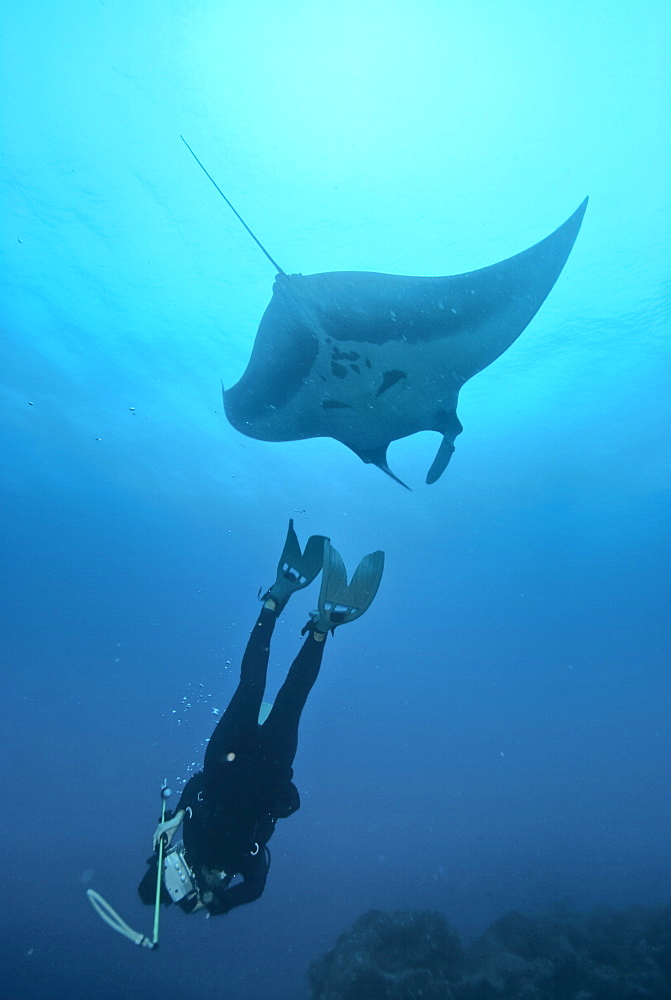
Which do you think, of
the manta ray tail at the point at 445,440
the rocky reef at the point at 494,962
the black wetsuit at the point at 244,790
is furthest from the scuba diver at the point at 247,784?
the rocky reef at the point at 494,962

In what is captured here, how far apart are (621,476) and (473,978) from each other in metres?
19.6

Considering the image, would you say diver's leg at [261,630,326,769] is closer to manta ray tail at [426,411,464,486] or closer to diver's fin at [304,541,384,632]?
diver's fin at [304,541,384,632]

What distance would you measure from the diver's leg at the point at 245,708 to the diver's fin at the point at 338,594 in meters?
0.61

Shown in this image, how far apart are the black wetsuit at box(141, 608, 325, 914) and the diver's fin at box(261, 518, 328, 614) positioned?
739mm

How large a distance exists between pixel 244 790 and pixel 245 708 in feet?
2.24

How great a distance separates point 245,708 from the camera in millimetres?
4719

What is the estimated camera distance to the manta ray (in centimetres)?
455

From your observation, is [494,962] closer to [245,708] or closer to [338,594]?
[245,708]

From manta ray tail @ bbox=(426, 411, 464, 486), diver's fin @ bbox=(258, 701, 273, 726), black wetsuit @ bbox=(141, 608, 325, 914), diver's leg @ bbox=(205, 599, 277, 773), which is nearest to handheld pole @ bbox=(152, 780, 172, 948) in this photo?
black wetsuit @ bbox=(141, 608, 325, 914)

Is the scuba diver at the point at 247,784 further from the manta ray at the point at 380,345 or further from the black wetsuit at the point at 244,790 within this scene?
the manta ray at the point at 380,345

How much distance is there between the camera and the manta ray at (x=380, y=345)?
14.9 ft

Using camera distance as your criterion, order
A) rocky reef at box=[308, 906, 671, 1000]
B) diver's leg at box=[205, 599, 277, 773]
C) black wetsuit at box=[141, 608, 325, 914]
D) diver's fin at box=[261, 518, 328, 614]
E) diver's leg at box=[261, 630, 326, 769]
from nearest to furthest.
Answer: black wetsuit at box=[141, 608, 325, 914]
diver's leg at box=[205, 599, 277, 773]
diver's leg at box=[261, 630, 326, 769]
diver's fin at box=[261, 518, 328, 614]
rocky reef at box=[308, 906, 671, 1000]

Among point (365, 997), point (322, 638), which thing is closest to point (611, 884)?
point (365, 997)

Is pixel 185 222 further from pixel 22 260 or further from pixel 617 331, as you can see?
pixel 617 331
